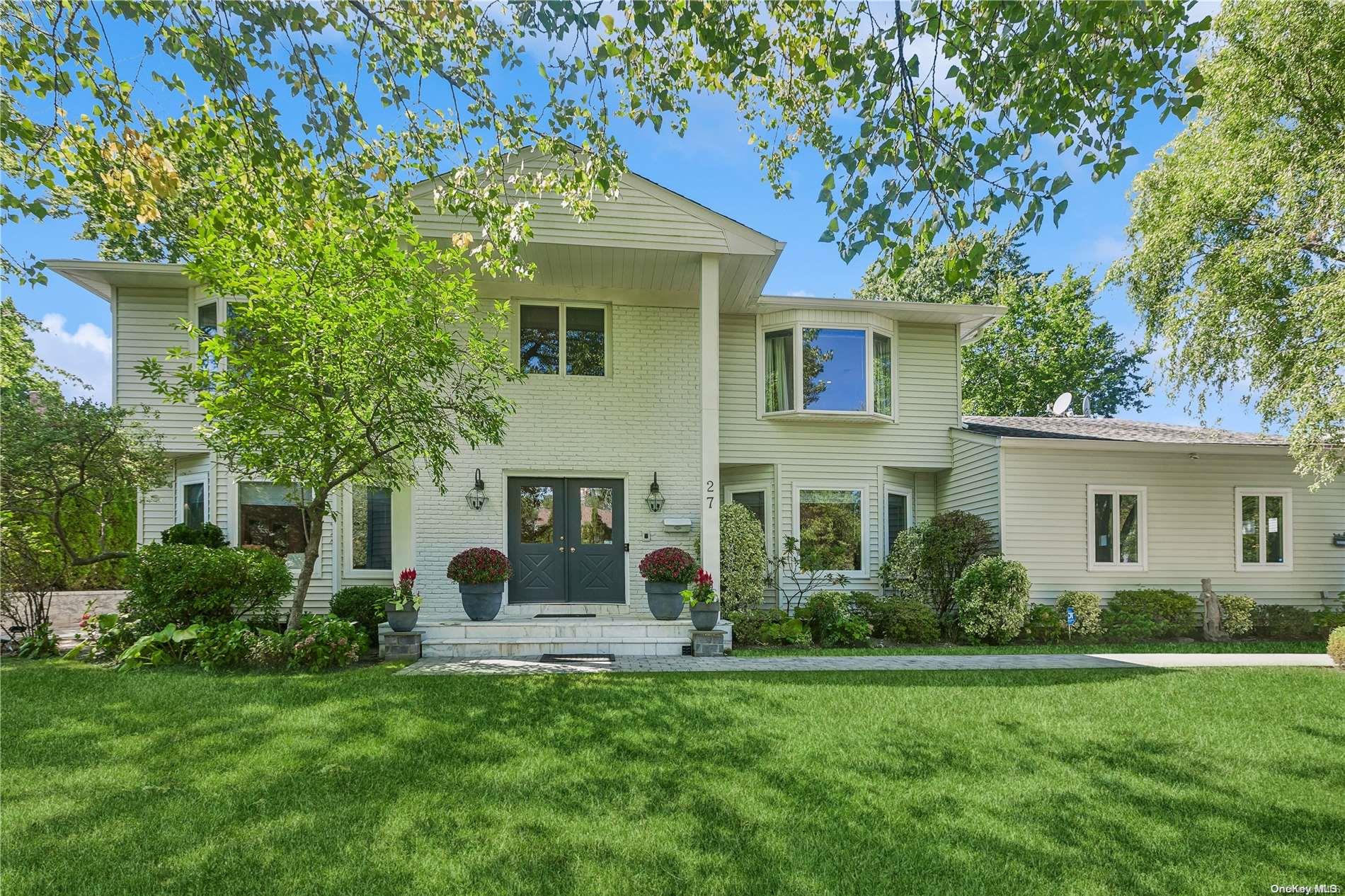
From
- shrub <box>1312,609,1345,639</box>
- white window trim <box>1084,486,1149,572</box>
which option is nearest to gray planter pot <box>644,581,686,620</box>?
white window trim <box>1084,486,1149,572</box>

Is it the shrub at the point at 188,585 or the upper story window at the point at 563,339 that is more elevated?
the upper story window at the point at 563,339

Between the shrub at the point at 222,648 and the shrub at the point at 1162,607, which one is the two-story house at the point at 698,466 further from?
the shrub at the point at 222,648

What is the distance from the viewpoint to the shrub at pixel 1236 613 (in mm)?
11891

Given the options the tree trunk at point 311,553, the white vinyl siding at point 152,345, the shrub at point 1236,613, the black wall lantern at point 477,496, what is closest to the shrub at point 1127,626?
the shrub at point 1236,613

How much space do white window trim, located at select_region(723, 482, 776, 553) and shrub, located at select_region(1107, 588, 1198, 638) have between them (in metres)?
5.72

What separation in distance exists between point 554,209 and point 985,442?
26.5ft

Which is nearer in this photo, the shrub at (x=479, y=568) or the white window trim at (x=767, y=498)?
the shrub at (x=479, y=568)

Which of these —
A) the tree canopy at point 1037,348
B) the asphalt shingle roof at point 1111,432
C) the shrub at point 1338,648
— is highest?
the tree canopy at point 1037,348

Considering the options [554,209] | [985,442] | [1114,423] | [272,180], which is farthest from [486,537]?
[1114,423]

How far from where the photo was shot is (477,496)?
1166 centimetres

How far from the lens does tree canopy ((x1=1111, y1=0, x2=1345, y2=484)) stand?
9812 mm

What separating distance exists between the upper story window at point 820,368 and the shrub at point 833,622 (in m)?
3.59

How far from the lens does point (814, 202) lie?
214 inches

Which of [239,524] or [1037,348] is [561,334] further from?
[1037,348]
